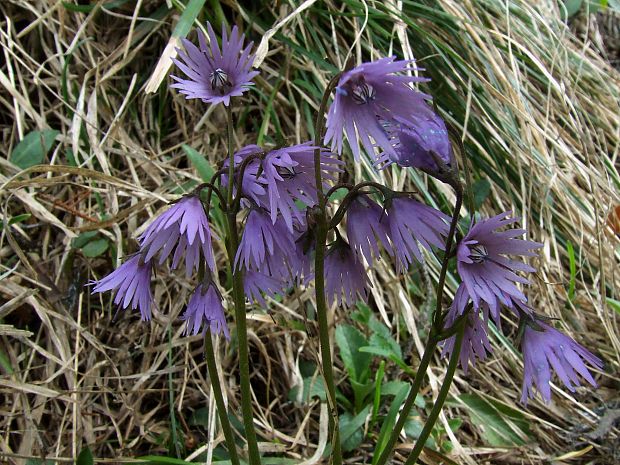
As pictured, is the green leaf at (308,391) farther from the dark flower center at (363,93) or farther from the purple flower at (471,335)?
the dark flower center at (363,93)

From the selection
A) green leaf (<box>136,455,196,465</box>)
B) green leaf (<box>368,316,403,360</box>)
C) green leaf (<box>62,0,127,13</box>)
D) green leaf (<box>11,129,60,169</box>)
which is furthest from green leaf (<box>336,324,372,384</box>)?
green leaf (<box>62,0,127,13</box>)

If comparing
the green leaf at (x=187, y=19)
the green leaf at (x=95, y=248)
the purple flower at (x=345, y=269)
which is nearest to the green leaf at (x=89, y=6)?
the green leaf at (x=187, y=19)

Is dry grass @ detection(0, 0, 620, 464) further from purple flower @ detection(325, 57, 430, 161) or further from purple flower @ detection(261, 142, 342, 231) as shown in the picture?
purple flower @ detection(325, 57, 430, 161)

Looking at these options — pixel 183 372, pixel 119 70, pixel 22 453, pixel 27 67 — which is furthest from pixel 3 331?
pixel 119 70

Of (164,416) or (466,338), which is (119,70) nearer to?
(164,416)

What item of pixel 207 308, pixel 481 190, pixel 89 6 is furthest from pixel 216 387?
pixel 89 6

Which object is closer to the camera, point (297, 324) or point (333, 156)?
point (333, 156)
